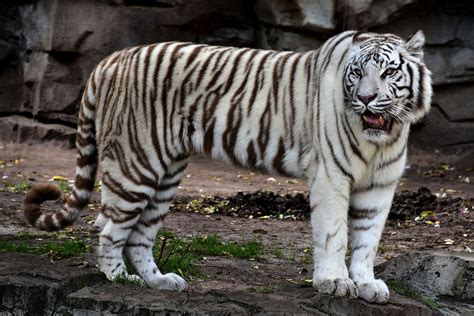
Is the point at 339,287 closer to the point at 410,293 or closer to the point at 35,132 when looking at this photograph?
the point at 410,293

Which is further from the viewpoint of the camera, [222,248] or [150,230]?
[222,248]

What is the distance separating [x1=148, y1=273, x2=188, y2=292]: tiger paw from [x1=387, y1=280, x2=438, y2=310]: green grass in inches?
45.9

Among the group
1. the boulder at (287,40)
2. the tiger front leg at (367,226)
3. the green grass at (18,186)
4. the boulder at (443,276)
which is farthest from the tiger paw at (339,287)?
the boulder at (287,40)

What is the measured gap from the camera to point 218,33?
11555 millimetres

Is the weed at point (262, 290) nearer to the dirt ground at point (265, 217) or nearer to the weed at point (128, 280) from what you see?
the dirt ground at point (265, 217)

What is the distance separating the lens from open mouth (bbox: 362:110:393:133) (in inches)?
172

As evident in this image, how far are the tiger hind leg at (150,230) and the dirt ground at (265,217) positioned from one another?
0.27 metres

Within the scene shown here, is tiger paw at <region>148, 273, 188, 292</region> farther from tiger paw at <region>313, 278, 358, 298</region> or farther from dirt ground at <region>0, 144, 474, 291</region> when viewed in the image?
tiger paw at <region>313, 278, 358, 298</region>

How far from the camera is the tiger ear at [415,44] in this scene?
452cm

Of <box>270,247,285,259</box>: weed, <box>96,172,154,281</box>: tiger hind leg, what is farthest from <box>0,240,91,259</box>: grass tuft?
<box>270,247,285,259</box>: weed

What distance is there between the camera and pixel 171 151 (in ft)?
16.4

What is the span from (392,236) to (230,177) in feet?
10.8

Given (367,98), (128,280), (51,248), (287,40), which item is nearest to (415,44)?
(367,98)

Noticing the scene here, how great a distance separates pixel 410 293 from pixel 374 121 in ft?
3.94
